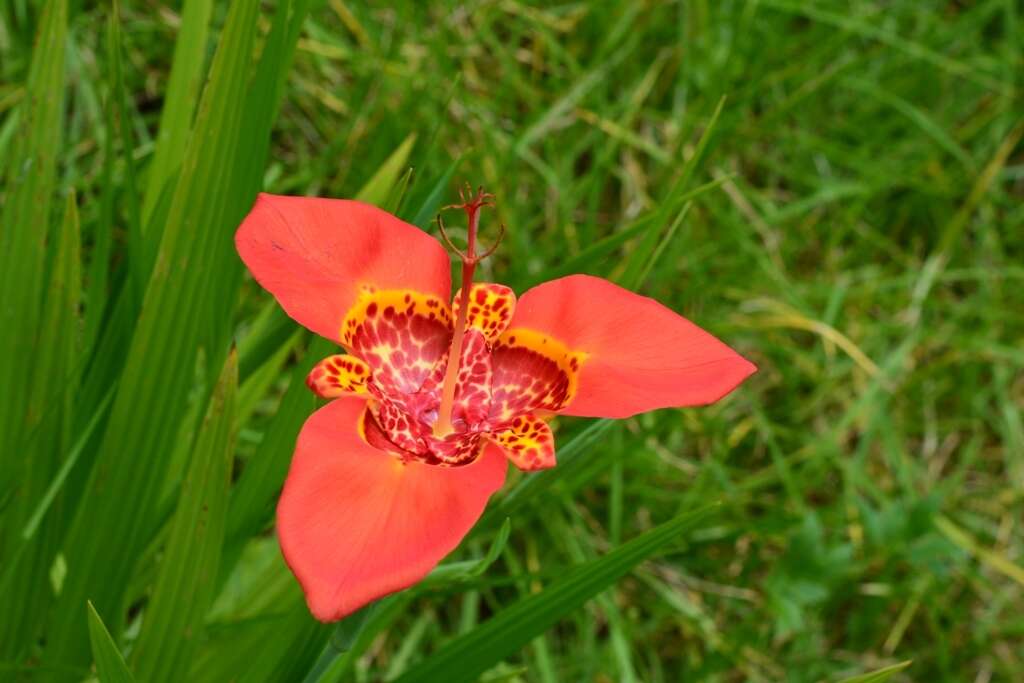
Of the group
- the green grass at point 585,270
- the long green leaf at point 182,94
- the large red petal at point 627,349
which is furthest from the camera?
the long green leaf at point 182,94

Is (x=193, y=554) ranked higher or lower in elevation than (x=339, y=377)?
lower

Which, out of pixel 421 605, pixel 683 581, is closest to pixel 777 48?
pixel 683 581

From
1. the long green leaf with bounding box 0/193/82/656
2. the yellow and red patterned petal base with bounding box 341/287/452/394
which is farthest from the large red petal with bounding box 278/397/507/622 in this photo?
the long green leaf with bounding box 0/193/82/656

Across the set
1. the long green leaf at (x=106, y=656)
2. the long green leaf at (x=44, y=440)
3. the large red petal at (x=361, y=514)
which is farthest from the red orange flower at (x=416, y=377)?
the long green leaf at (x=44, y=440)

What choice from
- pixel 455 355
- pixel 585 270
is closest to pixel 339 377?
pixel 455 355

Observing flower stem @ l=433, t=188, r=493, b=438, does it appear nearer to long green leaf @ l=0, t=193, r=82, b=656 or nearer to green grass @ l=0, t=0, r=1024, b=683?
green grass @ l=0, t=0, r=1024, b=683

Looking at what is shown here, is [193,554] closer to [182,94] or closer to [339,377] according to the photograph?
[339,377]

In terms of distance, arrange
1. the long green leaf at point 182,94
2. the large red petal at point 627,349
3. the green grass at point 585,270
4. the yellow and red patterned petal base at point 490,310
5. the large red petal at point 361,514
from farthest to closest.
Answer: the long green leaf at point 182,94
the green grass at point 585,270
the yellow and red patterned petal base at point 490,310
the large red petal at point 627,349
the large red petal at point 361,514

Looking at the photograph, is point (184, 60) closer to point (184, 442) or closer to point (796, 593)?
point (184, 442)

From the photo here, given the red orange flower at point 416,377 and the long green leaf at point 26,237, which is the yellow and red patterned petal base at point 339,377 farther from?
the long green leaf at point 26,237
